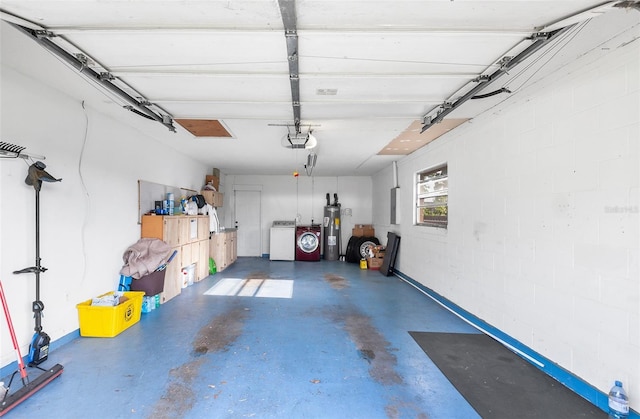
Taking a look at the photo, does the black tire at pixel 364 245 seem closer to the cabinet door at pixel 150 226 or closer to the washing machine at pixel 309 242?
the washing machine at pixel 309 242

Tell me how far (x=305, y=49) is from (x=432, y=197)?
3.67 metres

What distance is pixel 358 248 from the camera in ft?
24.6

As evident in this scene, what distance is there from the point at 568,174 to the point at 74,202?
4513mm

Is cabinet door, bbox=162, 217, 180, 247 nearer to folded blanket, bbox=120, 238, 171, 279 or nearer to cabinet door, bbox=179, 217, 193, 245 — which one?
cabinet door, bbox=179, 217, 193, 245

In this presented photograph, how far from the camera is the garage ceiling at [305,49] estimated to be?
56.9 inches

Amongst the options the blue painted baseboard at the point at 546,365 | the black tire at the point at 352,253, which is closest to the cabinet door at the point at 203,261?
the black tire at the point at 352,253

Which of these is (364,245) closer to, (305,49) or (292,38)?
(305,49)

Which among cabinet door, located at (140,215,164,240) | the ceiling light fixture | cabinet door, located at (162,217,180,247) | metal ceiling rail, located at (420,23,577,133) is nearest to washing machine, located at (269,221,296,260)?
cabinet door, located at (162,217,180,247)

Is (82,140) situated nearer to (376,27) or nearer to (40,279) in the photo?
(40,279)

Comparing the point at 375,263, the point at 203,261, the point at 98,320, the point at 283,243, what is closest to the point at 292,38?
the point at 98,320

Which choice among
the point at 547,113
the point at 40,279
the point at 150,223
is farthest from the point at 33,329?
the point at 547,113

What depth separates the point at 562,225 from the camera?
218 cm

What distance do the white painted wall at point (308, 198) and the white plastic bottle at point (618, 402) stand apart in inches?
267

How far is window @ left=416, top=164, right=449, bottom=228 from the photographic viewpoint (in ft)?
14.2
